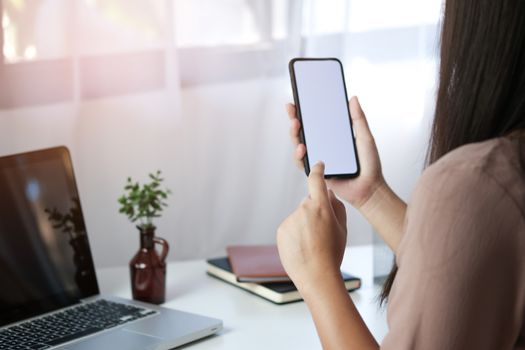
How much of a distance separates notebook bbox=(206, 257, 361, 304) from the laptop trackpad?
0.91 ft

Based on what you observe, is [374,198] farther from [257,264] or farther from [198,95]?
[198,95]

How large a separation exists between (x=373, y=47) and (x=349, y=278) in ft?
2.54

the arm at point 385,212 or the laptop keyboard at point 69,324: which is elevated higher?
the arm at point 385,212

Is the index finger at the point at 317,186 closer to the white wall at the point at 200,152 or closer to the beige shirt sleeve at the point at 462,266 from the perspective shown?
the beige shirt sleeve at the point at 462,266

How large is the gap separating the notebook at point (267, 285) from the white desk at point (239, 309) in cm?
1

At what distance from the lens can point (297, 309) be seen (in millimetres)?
1411

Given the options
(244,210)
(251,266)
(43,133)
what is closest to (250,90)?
(244,210)

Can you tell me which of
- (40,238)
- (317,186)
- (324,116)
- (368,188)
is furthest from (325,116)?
(40,238)

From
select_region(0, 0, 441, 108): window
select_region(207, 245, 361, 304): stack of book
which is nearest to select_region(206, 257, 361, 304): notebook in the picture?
select_region(207, 245, 361, 304): stack of book

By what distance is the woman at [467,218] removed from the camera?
790mm

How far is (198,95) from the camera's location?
2.00 metres

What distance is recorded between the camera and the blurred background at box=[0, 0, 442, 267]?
6.12 feet

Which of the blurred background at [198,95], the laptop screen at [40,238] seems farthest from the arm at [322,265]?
the blurred background at [198,95]

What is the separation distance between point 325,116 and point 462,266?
58 cm
